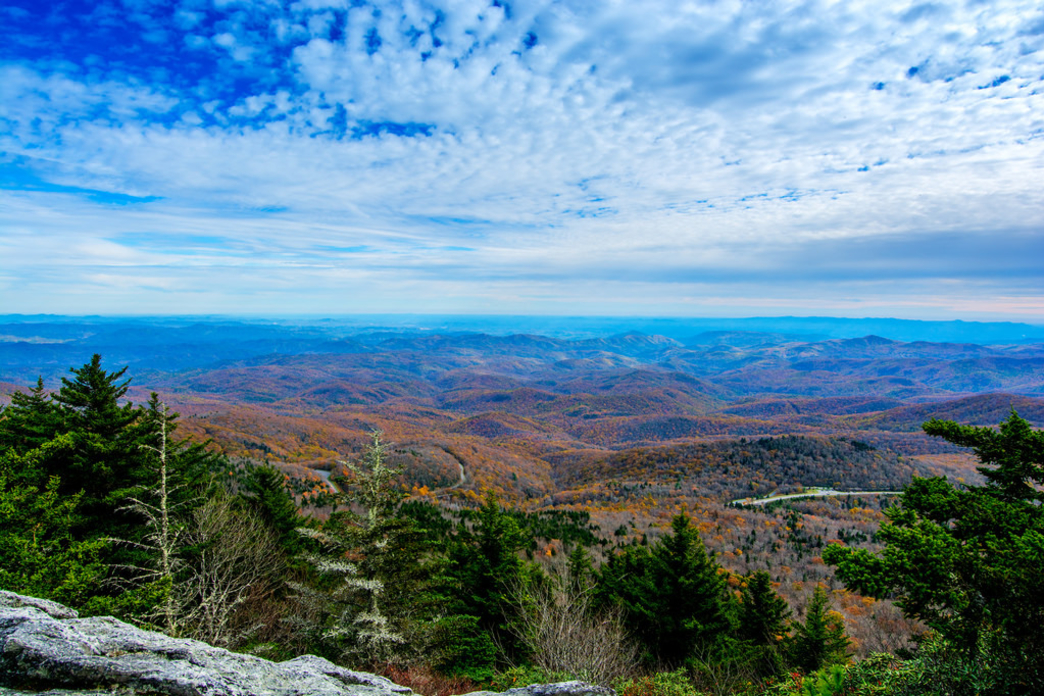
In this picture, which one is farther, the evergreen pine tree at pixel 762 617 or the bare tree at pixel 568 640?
the evergreen pine tree at pixel 762 617

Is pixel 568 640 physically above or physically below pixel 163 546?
below

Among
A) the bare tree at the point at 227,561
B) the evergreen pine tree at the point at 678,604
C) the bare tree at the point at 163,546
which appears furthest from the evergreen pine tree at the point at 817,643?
the bare tree at the point at 163,546

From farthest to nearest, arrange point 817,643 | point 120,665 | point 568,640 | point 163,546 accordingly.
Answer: point 817,643 → point 568,640 → point 163,546 → point 120,665

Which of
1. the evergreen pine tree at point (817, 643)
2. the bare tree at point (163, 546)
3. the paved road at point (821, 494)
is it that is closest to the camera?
the bare tree at point (163, 546)

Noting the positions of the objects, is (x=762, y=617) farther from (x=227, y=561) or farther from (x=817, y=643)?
(x=227, y=561)

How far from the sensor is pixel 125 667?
5.46 meters

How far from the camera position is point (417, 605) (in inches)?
631

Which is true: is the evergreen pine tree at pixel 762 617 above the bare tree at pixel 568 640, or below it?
below

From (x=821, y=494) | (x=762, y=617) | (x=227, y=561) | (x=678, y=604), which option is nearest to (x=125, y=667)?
(x=227, y=561)

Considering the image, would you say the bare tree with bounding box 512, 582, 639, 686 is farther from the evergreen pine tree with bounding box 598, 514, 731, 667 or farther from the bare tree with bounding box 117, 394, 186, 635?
the bare tree with bounding box 117, 394, 186, 635

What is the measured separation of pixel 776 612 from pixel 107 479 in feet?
110

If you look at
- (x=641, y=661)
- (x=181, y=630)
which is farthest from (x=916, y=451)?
(x=181, y=630)

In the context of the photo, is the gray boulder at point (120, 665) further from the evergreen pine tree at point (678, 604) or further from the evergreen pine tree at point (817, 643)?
the evergreen pine tree at point (817, 643)

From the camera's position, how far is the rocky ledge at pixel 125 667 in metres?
5.31
